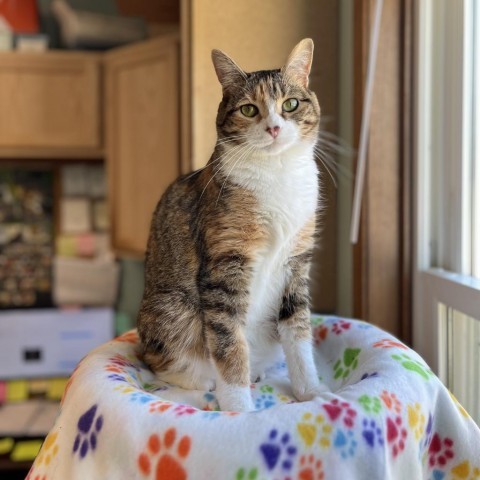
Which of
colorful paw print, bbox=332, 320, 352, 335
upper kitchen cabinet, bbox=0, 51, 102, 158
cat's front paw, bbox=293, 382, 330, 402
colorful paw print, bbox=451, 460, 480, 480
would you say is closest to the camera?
colorful paw print, bbox=451, 460, 480, 480

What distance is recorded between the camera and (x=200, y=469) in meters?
0.61

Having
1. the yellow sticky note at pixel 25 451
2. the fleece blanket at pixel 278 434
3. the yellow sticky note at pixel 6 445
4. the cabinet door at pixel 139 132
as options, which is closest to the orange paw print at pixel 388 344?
the fleece blanket at pixel 278 434

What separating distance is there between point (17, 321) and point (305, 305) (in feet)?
5.20

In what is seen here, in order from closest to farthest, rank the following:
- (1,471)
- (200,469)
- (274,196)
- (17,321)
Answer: (200,469), (274,196), (1,471), (17,321)

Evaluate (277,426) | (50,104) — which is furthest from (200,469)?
(50,104)

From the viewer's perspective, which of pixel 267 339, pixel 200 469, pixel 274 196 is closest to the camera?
pixel 200 469

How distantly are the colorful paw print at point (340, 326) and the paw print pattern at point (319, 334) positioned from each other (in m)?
0.02

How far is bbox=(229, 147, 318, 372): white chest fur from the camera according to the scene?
0.84 m

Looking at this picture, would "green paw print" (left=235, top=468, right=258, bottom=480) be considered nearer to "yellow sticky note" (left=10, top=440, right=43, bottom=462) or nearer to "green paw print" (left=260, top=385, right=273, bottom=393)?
"green paw print" (left=260, top=385, right=273, bottom=393)

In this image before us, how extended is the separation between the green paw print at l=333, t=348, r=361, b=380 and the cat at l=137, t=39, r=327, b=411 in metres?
0.06

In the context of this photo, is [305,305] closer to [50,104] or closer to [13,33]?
[50,104]

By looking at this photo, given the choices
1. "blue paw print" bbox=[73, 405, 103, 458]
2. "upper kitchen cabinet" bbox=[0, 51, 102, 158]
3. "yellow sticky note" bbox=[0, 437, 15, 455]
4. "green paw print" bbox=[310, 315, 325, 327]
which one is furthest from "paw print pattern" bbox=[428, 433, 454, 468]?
"upper kitchen cabinet" bbox=[0, 51, 102, 158]

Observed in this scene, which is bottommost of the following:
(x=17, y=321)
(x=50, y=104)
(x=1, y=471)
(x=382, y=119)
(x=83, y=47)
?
(x=1, y=471)

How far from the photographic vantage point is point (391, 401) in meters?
0.67
